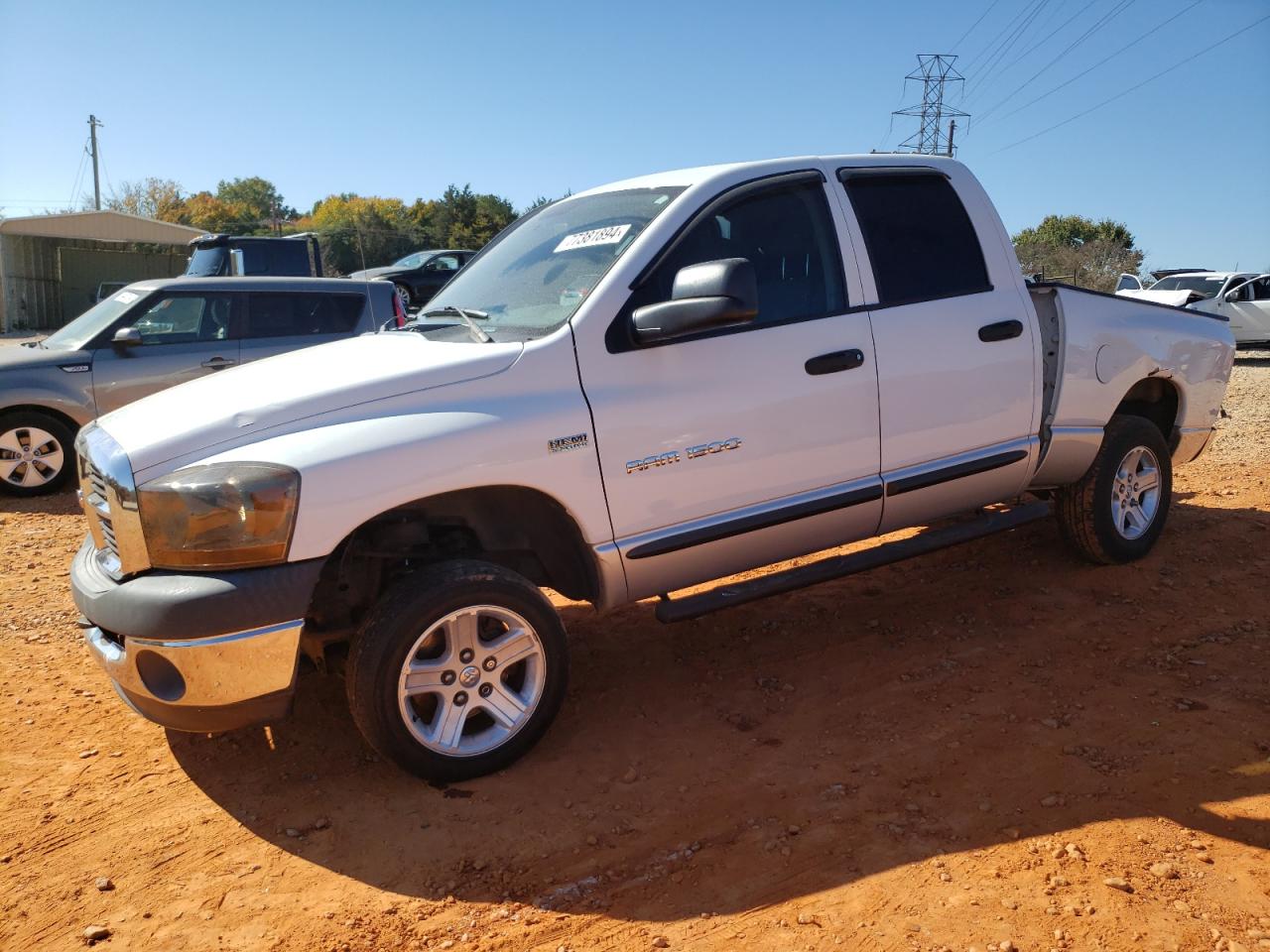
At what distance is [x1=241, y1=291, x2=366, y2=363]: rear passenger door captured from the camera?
29.0 feet

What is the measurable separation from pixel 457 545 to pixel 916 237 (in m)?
2.48

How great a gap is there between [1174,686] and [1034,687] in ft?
1.90

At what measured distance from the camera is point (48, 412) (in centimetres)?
832

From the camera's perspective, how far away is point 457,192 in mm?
51031

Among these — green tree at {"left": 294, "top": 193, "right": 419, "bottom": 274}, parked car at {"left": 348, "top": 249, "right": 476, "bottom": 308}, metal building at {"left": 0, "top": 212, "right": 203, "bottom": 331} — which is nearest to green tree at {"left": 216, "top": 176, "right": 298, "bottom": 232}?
green tree at {"left": 294, "top": 193, "right": 419, "bottom": 274}

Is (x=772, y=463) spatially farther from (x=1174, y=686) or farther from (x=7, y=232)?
(x=7, y=232)

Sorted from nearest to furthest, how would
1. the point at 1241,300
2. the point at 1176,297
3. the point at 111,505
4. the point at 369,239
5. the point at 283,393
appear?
the point at 111,505 → the point at 283,393 → the point at 1176,297 → the point at 1241,300 → the point at 369,239

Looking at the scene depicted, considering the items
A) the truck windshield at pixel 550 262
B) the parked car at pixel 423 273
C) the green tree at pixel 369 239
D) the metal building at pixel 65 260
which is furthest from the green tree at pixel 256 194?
the truck windshield at pixel 550 262

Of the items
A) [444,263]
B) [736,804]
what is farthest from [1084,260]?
[736,804]

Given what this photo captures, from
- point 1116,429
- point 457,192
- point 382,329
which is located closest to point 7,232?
point 457,192

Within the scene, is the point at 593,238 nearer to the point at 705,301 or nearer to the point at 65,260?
the point at 705,301

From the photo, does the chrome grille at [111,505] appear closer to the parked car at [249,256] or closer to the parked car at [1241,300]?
the parked car at [249,256]

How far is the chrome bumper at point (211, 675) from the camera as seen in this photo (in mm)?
3039

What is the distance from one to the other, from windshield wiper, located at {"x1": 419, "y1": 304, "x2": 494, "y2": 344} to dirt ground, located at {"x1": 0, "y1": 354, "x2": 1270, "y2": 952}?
1563 millimetres
